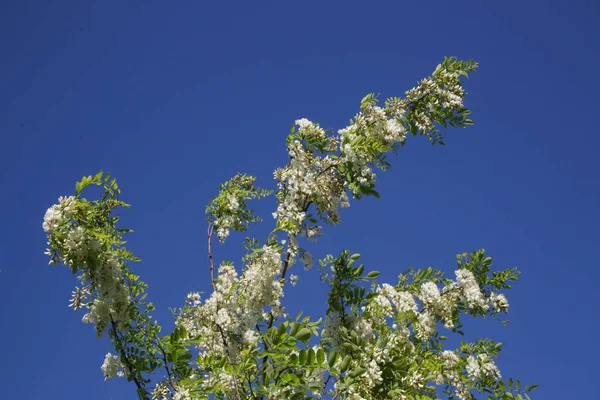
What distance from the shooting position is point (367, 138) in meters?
4.65

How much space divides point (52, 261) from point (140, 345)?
0.93 metres

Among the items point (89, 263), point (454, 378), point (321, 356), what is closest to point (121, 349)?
point (89, 263)

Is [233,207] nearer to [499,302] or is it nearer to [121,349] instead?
[121,349]

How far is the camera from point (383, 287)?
15.6 feet

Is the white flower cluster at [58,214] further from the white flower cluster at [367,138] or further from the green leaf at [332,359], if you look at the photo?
the white flower cluster at [367,138]

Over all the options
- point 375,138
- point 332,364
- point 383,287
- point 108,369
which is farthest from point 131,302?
point 375,138

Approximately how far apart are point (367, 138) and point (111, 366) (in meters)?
2.85

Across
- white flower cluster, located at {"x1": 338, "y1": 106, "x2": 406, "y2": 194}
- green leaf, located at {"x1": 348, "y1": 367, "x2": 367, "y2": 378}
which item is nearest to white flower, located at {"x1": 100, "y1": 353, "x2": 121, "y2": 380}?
green leaf, located at {"x1": 348, "y1": 367, "x2": 367, "y2": 378}

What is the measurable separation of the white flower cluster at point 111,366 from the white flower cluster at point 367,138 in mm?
2509

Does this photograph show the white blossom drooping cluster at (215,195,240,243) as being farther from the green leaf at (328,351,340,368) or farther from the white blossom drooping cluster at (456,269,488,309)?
the white blossom drooping cluster at (456,269,488,309)

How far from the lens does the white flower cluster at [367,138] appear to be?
4641 mm

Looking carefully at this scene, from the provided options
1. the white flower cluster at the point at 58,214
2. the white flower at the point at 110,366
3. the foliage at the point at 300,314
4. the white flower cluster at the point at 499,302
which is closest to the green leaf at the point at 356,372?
the foliage at the point at 300,314

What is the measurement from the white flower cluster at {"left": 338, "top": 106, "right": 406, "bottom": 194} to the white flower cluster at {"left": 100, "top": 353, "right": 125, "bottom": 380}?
8.23 ft

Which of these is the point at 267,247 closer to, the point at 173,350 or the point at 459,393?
the point at 173,350
